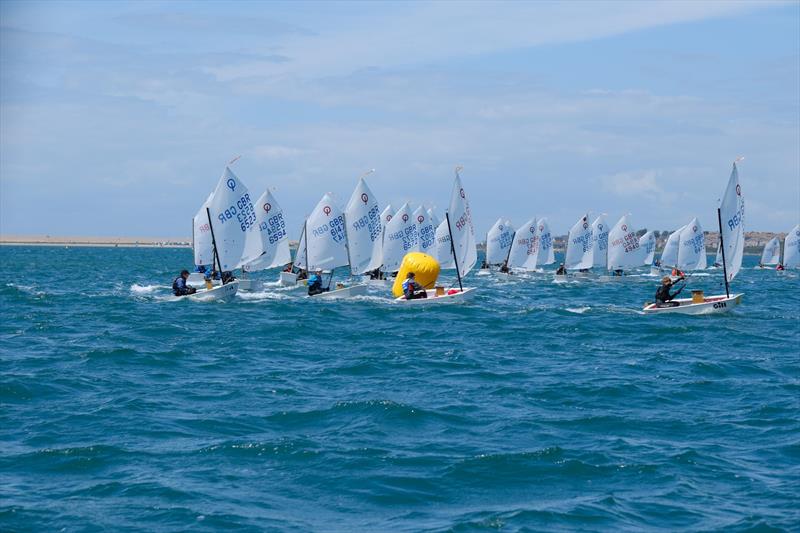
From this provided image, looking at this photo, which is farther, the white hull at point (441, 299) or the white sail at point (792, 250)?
the white sail at point (792, 250)

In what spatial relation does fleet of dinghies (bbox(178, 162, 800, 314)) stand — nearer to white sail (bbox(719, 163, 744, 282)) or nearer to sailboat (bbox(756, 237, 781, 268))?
white sail (bbox(719, 163, 744, 282))

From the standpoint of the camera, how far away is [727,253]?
40.9 metres

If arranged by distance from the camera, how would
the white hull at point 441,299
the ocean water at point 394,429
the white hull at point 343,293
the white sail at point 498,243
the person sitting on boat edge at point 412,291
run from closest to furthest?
1. the ocean water at point 394,429
2. the white hull at point 441,299
3. the person sitting on boat edge at point 412,291
4. the white hull at point 343,293
5. the white sail at point 498,243

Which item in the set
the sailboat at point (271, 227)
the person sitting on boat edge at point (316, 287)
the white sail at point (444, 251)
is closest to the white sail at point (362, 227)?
the person sitting on boat edge at point (316, 287)

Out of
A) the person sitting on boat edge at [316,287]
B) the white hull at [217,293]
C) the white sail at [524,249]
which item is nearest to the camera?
the white hull at [217,293]

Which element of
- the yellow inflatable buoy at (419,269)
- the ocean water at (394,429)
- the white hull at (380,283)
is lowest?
the ocean water at (394,429)

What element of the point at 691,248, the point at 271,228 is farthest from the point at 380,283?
the point at 691,248

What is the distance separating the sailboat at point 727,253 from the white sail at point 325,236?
15.9m

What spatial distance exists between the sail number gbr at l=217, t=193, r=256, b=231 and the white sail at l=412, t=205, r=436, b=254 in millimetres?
11985

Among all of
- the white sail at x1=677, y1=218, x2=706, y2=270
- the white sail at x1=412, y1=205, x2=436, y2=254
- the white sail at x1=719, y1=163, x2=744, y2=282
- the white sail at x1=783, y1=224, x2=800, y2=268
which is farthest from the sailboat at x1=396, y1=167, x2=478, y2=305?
the white sail at x1=783, y1=224, x2=800, y2=268

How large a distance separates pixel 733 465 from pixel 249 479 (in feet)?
23.7

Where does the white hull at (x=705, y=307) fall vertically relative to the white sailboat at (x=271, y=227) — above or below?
below

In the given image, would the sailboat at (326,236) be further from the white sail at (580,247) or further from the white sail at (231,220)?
the white sail at (580,247)

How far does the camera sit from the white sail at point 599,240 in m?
76.4
